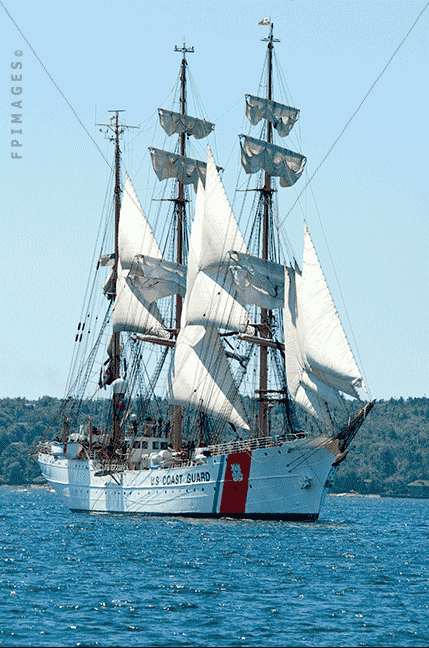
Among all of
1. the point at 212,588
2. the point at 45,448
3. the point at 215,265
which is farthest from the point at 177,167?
the point at 212,588

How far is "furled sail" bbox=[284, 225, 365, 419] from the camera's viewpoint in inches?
2096

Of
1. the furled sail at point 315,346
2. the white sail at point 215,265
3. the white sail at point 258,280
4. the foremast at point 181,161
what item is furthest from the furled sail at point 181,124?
the furled sail at point 315,346

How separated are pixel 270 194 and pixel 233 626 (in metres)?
41.9

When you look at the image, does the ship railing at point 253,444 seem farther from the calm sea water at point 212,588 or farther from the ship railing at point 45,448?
the ship railing at point 45,448

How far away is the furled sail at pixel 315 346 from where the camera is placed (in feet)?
175

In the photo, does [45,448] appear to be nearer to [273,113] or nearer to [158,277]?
[158,277]

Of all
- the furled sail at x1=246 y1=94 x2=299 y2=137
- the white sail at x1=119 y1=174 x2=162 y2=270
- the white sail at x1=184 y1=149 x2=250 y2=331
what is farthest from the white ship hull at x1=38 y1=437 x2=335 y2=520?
the furled sail at x1=246 y1=94 x2=299 y2=137

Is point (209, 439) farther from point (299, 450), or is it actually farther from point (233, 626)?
point (233, 626)

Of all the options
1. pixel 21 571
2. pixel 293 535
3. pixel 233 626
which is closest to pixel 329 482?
pixel 293 535

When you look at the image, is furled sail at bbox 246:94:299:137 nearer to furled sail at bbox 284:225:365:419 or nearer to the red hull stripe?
furled sail at bbox 284:225:365:419

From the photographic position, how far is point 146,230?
7275 centimetres

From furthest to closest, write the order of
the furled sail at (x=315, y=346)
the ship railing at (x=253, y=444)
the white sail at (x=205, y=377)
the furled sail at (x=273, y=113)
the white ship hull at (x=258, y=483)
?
the furled sail at (x=273, y=113), the white sail at (x=205, y=377), the ship railing at (x=253, y=444), the white ship hull at (x=258, y=483), the furled sail at (x=315, y=346)

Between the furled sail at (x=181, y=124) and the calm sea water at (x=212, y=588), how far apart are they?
31.6 m

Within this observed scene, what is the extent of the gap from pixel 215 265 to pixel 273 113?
1119 cm
